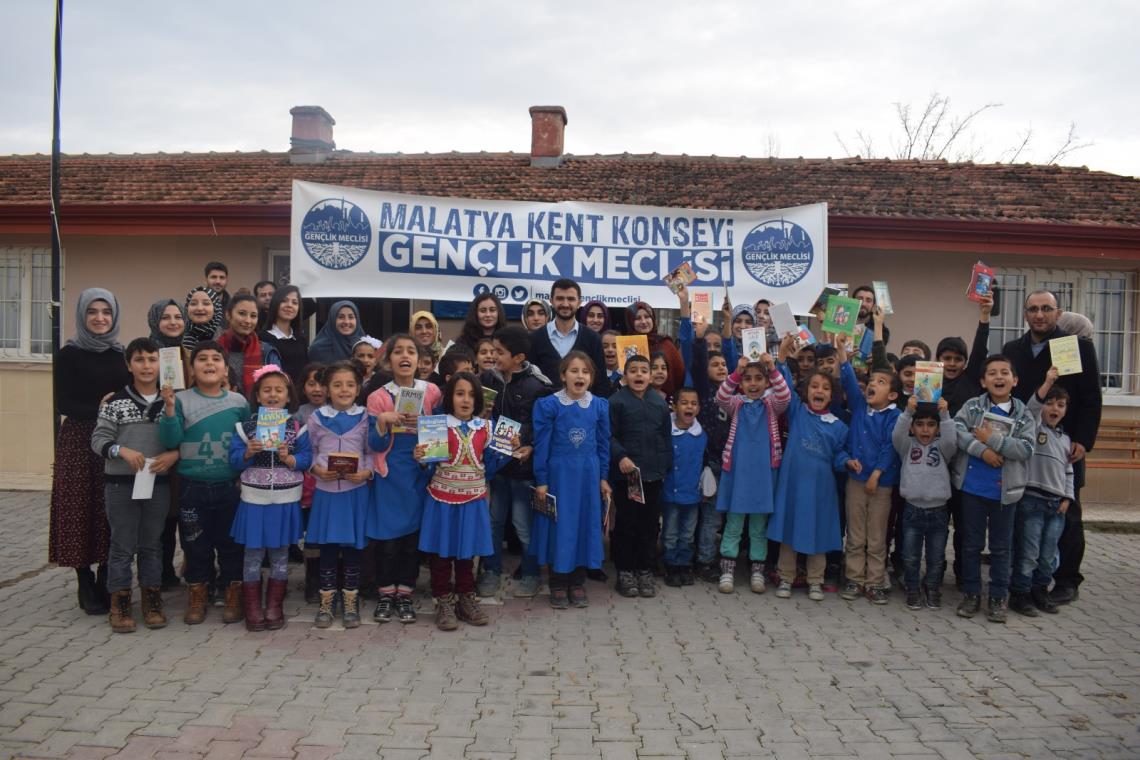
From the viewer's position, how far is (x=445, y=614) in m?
4.90

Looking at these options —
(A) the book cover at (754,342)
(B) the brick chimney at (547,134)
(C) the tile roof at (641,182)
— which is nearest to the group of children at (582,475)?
(A) the book cover at (754,342)

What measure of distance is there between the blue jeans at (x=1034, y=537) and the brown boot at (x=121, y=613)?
5415mm

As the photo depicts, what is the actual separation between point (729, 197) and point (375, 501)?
6.42 metres

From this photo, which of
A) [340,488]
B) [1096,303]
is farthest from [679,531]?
[1096,303]

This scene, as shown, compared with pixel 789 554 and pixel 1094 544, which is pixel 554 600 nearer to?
pixel 789 554

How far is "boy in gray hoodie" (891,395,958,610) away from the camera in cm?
534

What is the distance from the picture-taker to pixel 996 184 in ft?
34.2

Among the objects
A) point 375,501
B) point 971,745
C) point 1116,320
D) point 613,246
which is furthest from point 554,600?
point 1116,320

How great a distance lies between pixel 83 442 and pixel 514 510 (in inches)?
104

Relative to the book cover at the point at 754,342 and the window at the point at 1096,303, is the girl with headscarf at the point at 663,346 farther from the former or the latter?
the window at the point at 1096,303

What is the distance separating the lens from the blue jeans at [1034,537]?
5324 millimetres

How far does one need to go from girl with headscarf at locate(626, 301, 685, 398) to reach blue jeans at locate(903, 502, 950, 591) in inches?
73.0

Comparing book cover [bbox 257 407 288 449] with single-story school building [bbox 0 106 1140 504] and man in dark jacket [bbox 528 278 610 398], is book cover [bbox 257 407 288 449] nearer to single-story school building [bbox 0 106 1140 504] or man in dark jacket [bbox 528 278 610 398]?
man in dark jacket [bbox 528 278 610 398]

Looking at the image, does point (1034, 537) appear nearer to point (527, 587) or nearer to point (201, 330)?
point (527, 587)
